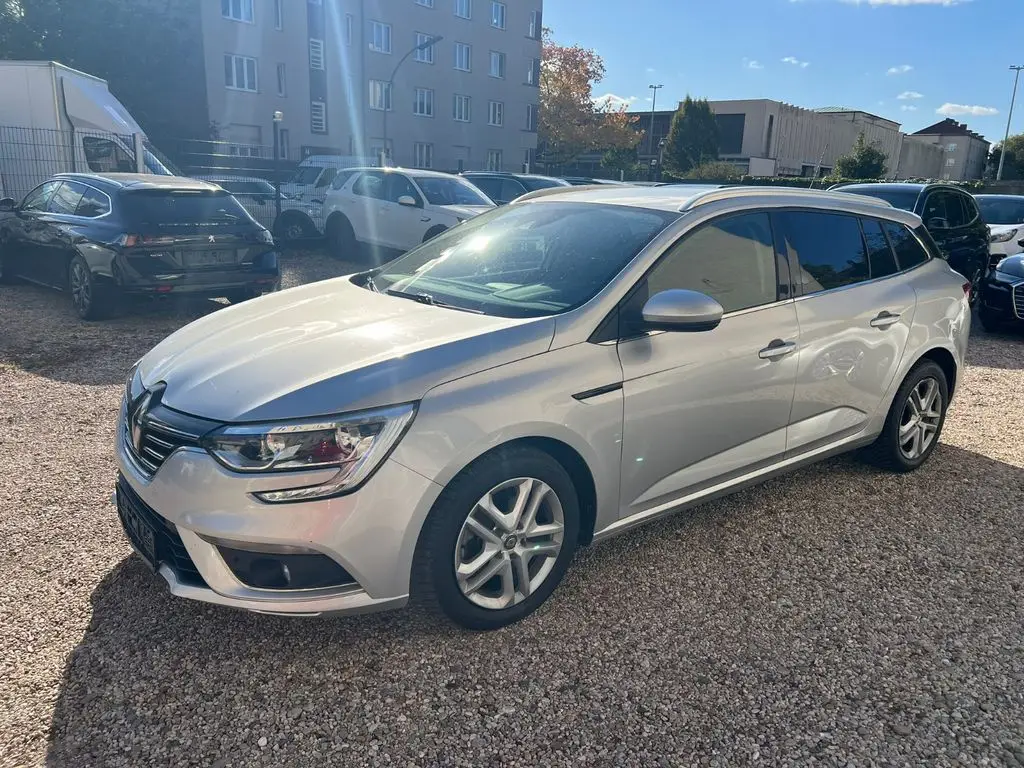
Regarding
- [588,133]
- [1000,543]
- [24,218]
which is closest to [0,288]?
[24,218]

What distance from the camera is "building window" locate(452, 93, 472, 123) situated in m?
40.4

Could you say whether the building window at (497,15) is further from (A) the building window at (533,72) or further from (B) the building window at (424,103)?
(B) the building window at (424,103)

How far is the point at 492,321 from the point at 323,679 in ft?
4.64

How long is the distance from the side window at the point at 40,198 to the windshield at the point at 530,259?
687cm

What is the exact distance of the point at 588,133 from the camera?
51.3 m

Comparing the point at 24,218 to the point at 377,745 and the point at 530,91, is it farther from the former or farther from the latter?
the point at 530,91

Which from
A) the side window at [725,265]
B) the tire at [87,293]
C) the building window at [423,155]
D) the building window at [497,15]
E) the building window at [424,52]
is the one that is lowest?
the tire at [87,293]

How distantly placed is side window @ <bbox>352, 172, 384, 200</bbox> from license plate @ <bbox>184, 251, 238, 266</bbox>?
5471mm

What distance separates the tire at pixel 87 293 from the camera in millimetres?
7848

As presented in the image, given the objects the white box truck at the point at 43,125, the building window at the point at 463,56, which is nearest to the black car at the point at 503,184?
the white box truck at the point at 43,125

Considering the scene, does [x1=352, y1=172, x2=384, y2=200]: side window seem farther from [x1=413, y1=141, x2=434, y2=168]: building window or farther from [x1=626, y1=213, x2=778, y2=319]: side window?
[x1=413, y1=141, x2=434, y2=168]: building window

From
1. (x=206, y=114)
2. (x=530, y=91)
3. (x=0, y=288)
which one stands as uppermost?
(x=530, y=91)

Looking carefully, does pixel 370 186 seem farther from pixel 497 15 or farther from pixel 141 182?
pixel 497 15

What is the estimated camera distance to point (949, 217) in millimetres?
9688
